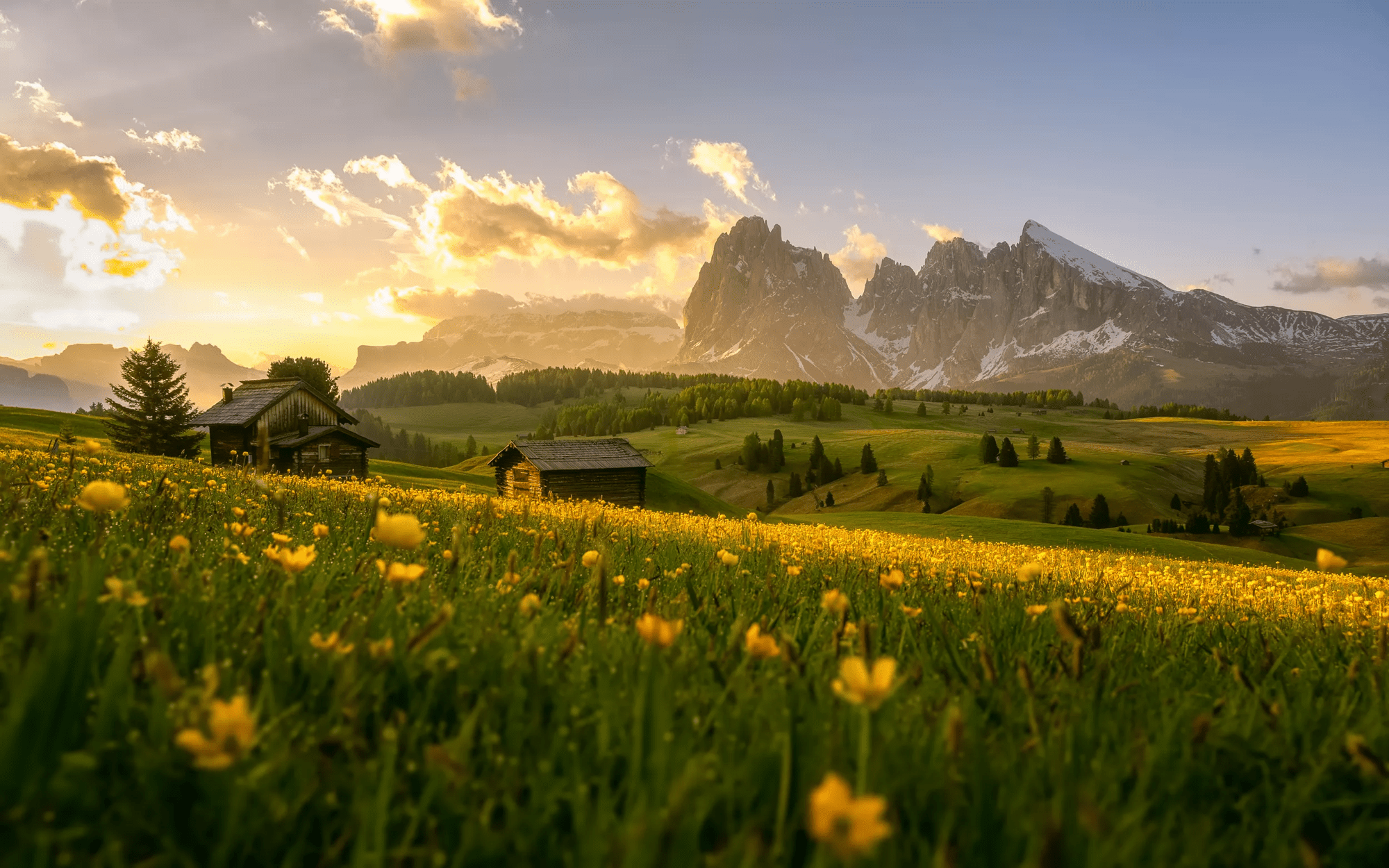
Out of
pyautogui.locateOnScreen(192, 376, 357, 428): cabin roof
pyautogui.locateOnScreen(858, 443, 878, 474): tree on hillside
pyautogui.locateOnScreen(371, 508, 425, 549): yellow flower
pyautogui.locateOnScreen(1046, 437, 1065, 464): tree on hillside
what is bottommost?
pyautogui.locateOnScreen(858, 443, 878, 474): tree on hillside

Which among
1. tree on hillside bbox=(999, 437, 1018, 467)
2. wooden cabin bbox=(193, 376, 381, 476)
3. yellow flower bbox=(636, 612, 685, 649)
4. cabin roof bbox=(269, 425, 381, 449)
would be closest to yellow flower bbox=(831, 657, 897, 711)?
yellow flower bbox=(636, 612, 685, 649)

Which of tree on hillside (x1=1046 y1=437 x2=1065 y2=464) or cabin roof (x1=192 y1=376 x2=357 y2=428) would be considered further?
tree on hillside (x1=1046 y1=437 x2=1065 y2=464)

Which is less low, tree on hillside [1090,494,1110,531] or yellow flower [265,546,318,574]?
yellow flower [265,546,318,574]

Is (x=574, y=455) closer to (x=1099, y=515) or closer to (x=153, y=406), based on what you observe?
(x=153, y=406)

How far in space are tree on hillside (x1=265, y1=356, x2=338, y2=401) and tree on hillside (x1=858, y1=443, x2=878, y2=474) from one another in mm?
106764

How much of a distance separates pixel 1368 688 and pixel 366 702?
387cm

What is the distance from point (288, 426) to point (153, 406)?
14430 millimetres

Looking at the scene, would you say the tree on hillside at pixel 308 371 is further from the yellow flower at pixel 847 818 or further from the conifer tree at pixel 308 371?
the yellow flower at pixel 847 818

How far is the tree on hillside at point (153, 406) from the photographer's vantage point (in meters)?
59.9

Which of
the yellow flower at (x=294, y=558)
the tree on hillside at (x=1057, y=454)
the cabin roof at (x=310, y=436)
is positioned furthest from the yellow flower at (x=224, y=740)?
the tree on hillside at (x=1057, y=454)

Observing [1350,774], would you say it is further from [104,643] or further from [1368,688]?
[104,643]

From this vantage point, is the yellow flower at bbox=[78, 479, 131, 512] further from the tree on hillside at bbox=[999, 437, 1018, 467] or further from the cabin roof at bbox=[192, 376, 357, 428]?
the tree on hillside at bbox=[999, 437, 1018, 467]

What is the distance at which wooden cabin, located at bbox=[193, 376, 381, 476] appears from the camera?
55.9m

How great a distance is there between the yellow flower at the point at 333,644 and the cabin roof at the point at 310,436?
190 ft
